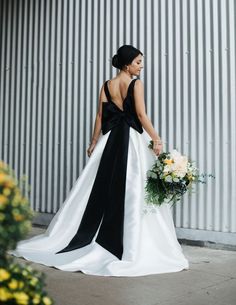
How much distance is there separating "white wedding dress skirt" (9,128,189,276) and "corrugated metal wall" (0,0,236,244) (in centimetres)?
84

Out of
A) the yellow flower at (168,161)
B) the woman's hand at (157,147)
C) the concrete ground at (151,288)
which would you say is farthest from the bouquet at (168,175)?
the concrete ground at (151,288)

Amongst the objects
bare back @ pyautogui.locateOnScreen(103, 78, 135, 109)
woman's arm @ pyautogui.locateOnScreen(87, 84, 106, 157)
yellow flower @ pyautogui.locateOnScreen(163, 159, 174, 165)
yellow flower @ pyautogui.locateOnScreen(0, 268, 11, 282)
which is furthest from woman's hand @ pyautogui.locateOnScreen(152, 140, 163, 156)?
yellow flower @ pyautogui.locateOnScreen(0, 268, 11, 282)

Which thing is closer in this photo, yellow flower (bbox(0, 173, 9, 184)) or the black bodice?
yellow flower (bbox(0, 173, 9, 184))

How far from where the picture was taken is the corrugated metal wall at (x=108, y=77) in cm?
475

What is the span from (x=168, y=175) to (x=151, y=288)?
3.34ft

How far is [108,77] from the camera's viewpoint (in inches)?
231

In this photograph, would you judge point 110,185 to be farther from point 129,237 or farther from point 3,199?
point 3,199

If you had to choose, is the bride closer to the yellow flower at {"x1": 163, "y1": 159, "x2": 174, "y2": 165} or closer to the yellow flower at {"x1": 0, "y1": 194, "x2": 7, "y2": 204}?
the yellow flower at {"x1": 163, "y1": 159, "x2": 174, "y2": 165}

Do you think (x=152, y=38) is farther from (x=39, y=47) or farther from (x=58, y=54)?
(x=39, y=47)

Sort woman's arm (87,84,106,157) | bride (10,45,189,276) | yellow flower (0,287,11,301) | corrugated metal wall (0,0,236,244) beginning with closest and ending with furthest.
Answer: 1. yellow flower (0,287,11,301)
2. bride (10,45,189,276)
3. woman's arm (87,84,106,157)
4. corrugated metal wall (0,0,236,244)

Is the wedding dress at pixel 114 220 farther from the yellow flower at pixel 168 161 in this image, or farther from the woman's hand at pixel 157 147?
the yellow flower at pixel 168 161

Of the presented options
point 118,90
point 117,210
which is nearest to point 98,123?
point 118,90

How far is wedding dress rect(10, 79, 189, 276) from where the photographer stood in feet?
12.3

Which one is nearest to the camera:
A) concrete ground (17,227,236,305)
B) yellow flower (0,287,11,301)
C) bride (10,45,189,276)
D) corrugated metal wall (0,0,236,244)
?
yellow flower (0,287,11,301)
